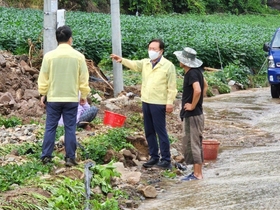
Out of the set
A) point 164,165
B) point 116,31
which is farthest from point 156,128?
point 116,31

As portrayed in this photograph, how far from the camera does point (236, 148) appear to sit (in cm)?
1157

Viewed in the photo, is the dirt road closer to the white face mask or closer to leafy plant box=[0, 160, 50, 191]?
leafy plant box=[0, 160, 50, 191]

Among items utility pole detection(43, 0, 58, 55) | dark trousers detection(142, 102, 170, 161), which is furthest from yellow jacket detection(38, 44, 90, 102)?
utility pole detection(43, 0, 58, 55)

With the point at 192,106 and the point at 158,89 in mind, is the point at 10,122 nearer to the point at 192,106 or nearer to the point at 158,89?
the point at 158,89

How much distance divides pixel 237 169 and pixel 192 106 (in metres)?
1.44

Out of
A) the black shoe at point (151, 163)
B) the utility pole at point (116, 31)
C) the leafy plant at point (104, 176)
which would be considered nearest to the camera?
the leafy plant at point (104, 176)

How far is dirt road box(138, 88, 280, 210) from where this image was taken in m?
7.71

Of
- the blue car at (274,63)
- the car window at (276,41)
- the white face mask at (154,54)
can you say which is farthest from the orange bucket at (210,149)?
the car window at (276,41)

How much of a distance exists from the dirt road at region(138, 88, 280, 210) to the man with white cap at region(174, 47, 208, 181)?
41cm

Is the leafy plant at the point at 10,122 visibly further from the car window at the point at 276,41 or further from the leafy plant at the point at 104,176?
the car window at the point at 276,41

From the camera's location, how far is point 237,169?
962cm

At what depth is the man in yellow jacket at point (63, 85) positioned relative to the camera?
8547 millimetres

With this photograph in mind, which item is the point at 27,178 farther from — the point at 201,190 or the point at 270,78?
the point at 270,78

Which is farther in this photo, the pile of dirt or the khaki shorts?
the pile of dirt
